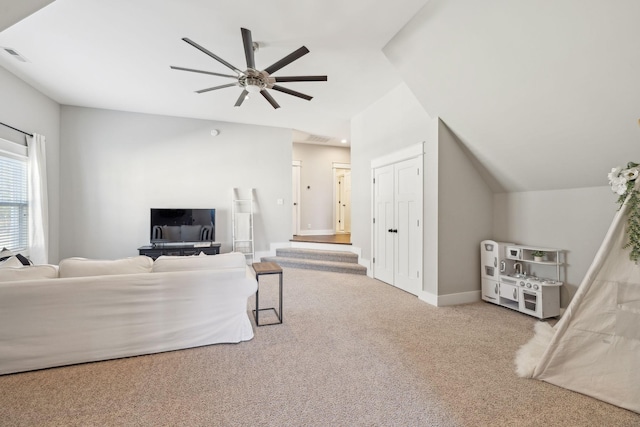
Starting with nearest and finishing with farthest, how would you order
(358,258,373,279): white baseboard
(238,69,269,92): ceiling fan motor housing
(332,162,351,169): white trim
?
(238,69,269,92): ceiling fan motor housing < (358,258,373,279): white baseboard < (332,162,351,169): white trim

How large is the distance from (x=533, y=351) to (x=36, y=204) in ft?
21.6

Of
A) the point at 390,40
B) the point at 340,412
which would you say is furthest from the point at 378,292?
the point at 390,40

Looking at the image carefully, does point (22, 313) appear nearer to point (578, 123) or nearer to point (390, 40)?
point (390, 40)

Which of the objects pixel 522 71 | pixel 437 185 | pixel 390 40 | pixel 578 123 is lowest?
pixel 437 185

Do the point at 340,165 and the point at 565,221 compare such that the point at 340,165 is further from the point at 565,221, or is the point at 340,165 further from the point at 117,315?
the point at 117,315

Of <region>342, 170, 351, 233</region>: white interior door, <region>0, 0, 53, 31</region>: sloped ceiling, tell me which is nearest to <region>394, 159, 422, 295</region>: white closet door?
<region>0, 0, 53, 31</region>: sloped ceiling

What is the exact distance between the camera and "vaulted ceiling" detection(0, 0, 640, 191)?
216 centimetres

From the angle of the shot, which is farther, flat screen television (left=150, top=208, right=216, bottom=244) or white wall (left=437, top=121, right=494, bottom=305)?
flat screen television (left=150, top=208, right=216, bottom=244)

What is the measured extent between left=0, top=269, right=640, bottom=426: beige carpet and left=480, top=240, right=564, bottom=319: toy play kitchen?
0.47 m

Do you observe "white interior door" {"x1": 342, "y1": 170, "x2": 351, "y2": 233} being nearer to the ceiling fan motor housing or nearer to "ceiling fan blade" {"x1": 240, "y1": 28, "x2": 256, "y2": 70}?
the ceiling fan motor housing

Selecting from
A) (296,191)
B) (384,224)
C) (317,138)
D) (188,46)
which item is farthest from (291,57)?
(296,191)

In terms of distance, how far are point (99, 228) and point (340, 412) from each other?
19.3ft

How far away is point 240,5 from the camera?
8.77 feet

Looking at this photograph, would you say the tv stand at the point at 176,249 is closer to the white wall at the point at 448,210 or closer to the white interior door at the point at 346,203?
the white wall at the point at 448,210
